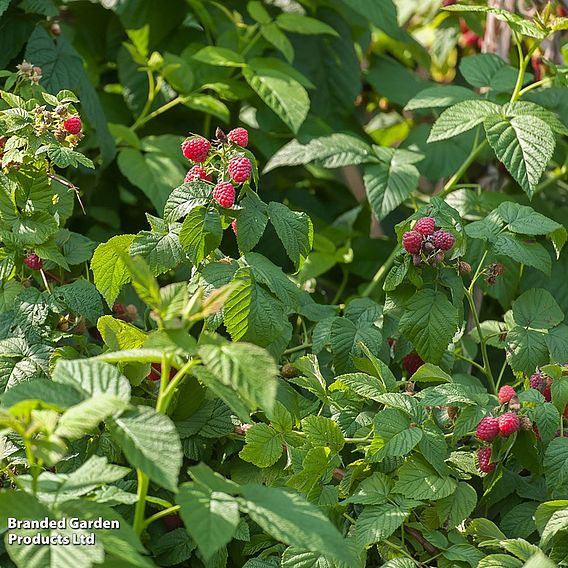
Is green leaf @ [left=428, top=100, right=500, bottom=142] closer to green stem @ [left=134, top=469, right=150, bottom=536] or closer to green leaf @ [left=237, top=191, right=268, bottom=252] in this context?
green leaf @ [left=237, top=191, right=268, bottom=252]

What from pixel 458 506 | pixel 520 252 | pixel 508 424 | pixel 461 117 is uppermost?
pixel 461 117

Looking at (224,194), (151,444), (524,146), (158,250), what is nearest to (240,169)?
(224,194)

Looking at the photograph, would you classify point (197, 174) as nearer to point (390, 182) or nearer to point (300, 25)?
point (390, 182)

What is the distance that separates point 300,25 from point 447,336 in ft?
3.13

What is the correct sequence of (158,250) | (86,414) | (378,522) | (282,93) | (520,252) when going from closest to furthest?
(86,414), (378,522), (158,250), (520,252), (282,93)

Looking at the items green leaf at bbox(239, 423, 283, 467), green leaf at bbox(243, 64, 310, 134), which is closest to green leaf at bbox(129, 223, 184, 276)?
green leaf at bbox(239, 423, 283, 467)

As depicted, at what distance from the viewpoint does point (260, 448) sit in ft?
3.58

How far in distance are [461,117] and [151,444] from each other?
0.92 metres

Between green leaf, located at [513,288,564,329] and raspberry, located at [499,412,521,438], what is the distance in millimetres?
244

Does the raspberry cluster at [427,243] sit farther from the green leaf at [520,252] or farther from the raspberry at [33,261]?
the raspberry at [33,261]

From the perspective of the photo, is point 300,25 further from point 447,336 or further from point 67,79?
point 447,336

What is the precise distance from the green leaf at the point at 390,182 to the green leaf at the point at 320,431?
1.90 ft

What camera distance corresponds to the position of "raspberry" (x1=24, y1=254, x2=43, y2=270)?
3.94 ft

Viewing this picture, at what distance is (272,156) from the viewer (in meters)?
1.98
